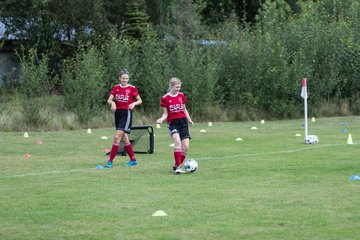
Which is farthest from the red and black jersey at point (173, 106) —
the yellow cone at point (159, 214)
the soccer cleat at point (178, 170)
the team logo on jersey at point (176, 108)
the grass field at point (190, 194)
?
the yellow cone at point (159, 214)

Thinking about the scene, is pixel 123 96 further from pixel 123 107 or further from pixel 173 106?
pixel 173 106

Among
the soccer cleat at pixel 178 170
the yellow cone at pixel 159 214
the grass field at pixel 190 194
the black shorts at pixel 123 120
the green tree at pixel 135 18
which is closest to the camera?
the grass field at pixel 190 194

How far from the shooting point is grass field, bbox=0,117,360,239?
8461 millimetres

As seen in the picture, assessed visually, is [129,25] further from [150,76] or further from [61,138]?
[61,138]

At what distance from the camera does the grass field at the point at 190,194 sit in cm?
846

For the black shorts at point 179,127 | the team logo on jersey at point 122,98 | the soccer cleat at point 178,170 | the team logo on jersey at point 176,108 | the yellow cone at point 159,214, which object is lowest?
the yellow cone at point 159,214

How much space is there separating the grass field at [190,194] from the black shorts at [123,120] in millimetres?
771

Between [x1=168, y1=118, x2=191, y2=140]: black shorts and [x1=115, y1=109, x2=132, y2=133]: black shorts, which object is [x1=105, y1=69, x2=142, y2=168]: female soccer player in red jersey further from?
[x1=168, y1=118, x2=191, y2=140]: black shorts

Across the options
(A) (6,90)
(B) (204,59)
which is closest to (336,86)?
(B) (204,59)

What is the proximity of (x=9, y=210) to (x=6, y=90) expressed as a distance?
73.5ft

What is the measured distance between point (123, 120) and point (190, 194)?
4.25 meters

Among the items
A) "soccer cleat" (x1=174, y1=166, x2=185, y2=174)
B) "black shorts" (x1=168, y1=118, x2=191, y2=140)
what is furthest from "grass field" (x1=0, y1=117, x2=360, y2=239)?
"black shorts" (x1=168, y1=118, x2=191, y2=140)

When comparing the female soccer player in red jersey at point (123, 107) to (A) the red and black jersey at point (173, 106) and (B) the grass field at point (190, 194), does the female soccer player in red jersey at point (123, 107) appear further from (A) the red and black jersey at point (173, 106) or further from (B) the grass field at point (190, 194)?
(A) the red and black jersey at point (173, 106)

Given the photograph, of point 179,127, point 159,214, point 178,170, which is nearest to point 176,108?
point 179,127
